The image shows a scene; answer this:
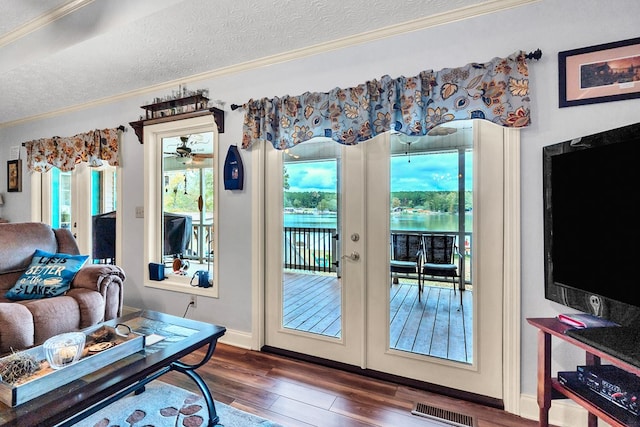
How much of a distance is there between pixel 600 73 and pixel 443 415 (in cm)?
216

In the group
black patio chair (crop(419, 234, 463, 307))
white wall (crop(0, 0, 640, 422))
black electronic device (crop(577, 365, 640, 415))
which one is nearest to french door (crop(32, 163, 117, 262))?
white wall (crop(0, 0, 640, 422))

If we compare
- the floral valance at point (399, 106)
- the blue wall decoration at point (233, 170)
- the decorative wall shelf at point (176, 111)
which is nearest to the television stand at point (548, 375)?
the floral valance at point (399, 106)

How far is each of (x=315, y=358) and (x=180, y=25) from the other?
2691 millimetres

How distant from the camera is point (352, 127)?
2188 millimetres

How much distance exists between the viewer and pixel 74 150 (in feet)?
11.8

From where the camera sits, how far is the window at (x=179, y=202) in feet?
10.0

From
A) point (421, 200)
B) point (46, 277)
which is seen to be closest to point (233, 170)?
point (421, 200)

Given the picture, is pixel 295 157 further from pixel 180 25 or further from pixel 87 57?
pixel 87 57

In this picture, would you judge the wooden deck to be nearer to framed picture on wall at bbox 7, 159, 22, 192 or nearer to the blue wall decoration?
the blue wall decoration

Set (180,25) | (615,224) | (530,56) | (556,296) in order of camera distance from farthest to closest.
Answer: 1. (180,25)
2. (530,56)
3. (556,296)
4. (615,224)

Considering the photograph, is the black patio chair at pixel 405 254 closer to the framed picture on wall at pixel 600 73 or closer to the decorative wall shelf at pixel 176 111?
the framed picture on wall at pixel 600 73

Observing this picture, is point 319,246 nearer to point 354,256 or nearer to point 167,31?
point 354,256

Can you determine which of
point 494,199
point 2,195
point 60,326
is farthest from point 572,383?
point 2,195

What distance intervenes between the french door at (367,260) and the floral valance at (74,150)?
203 cm
